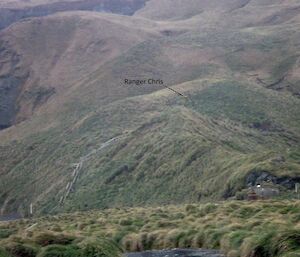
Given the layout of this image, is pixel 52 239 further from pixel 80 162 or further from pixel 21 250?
pixel 80 162

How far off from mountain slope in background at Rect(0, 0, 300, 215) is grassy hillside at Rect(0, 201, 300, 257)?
551 inches

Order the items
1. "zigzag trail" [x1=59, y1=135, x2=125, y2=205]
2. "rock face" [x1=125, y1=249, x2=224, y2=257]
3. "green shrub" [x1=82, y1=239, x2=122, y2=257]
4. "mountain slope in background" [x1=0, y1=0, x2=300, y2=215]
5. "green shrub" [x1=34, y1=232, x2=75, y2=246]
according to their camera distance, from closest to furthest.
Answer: "green shrub" [x1=82, y1=239, x2=122, y2=257]
"green shrub" [x1=34, y1=232, x2=75, y2=246]
"rock face" [x1=125, y1=249, x2=224, y2=257]
"mountain slope in background" [x1=0, y1=0, x2=300, y2=215]
"zigzag trail" [x1=59, y1=135, x2=125, y2=205]

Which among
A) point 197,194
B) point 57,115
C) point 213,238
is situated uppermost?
point 213,238

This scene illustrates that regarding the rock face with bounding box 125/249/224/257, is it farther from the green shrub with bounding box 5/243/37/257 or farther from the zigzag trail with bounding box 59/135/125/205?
the zigzag trail with bounding box 59/135/125/205

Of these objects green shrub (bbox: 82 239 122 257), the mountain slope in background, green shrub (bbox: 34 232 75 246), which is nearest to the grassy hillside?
green shrub (bbox: 34 232 75 246)

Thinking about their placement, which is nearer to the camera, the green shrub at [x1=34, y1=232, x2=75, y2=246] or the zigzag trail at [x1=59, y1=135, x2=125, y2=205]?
the green shrub at [x1=34, y1=232, x2=75, y2=246]

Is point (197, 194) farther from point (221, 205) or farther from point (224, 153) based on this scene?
point (221, 205)

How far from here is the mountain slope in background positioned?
81812mm

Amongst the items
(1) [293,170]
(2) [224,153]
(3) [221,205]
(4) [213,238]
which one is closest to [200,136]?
(2) [224,153]

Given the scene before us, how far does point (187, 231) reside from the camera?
44.6 meters

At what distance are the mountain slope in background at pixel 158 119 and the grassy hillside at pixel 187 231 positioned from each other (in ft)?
45.9

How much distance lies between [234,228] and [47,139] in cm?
9199

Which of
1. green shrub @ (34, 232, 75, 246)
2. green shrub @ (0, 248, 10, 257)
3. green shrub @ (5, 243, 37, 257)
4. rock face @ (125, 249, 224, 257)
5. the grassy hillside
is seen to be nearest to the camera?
green shrub @ (0, 248, 10, 257)

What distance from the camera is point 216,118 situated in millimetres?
107938
